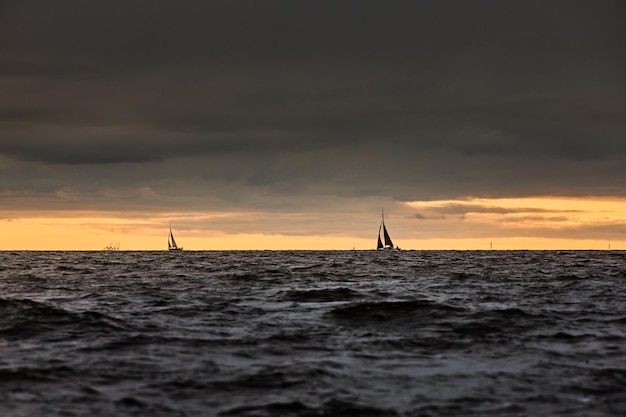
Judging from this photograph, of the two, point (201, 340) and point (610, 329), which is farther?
point (610, 329)

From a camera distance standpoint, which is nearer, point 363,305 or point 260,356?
point 260,356

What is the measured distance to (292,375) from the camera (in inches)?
577

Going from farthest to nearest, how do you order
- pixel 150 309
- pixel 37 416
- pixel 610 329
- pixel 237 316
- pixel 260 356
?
pixel 150 309 → pixel 237 316 → pixel 610 329 → pixel 260 356 → pixel 37 416

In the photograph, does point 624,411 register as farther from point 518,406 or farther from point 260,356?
point 260,356

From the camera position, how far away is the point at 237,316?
24.8m

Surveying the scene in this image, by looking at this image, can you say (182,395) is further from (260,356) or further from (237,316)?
(237,316)

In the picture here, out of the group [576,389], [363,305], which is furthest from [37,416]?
[363,305]

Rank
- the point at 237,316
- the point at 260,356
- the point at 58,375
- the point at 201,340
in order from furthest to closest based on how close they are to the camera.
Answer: the point at 237,316
the point at 201,340
the point at 260,356
the point at 58,375

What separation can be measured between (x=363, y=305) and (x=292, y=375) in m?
13.1

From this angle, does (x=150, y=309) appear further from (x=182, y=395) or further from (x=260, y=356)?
(x=182, y=395)

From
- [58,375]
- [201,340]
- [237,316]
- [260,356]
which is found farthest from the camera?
[237,316]

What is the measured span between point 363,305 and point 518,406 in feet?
50.7

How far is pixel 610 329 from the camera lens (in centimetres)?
2131

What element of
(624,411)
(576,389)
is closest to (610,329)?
(576,389)
